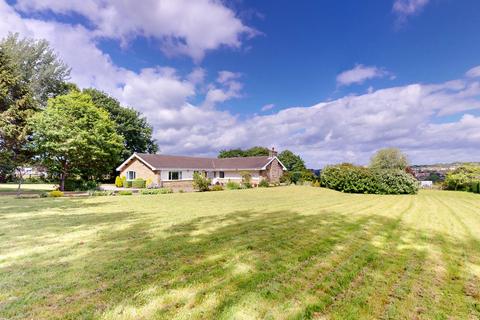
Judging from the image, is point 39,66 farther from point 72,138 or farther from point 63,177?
point 63,177

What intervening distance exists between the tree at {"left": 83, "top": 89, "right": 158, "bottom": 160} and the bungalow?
7.66 m

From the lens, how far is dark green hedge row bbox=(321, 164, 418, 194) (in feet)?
83.5

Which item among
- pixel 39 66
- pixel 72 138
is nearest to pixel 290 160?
pixel 72 138

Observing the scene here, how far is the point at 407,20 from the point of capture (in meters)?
18.6

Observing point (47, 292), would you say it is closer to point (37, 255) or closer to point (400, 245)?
point (37, 255)

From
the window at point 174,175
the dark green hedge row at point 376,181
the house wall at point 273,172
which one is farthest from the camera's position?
the house wall at point 273,172

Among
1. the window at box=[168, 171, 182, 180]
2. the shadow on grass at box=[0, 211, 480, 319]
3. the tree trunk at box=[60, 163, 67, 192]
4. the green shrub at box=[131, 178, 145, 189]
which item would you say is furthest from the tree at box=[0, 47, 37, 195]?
the shadow on grass at box=[0, 211, 480, 319]

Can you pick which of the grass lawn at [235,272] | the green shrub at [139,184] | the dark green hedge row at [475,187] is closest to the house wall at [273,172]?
the green shrub at [139,184]

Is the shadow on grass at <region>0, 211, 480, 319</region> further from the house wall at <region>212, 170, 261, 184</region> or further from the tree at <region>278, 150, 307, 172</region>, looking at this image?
the tree at <region>278, 150, 307, 172</region>

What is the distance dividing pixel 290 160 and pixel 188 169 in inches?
1164

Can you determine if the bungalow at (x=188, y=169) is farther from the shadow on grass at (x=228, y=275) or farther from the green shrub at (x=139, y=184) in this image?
the shadow on grass at (x=228, y=275)

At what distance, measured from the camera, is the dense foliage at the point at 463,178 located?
29.7 m

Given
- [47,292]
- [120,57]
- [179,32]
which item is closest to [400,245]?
[47,292]

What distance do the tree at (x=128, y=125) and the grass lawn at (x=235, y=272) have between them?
37414 mm
